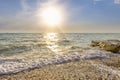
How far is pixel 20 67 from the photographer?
12.9m

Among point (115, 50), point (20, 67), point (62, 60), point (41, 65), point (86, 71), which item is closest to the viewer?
point (86, 71)

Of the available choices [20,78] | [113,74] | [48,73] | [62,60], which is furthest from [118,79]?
[62,60]

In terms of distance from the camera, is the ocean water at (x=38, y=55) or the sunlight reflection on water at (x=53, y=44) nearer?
the ocean water at (x=38, y=55)

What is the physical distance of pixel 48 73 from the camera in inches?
439

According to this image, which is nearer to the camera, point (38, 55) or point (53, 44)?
point (38, 55)

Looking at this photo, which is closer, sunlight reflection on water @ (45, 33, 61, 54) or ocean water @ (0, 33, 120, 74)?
ocean water @ (0, 33, 120, 74)

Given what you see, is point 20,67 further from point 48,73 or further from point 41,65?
point 48,73

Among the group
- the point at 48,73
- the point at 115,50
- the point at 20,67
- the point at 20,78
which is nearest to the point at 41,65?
the point at 20,67

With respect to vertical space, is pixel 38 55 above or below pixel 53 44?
above

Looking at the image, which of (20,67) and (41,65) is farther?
(41,65)

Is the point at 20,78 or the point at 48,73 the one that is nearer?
the point at 20,78

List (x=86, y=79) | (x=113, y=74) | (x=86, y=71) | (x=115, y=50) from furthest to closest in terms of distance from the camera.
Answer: (x=115, y=50), (x=86, y=71), (x=113, y=74), (x=86, y=79)

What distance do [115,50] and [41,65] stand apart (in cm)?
1360

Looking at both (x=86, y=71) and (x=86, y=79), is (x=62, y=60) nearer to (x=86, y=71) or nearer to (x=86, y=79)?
(x=86, y=71)
